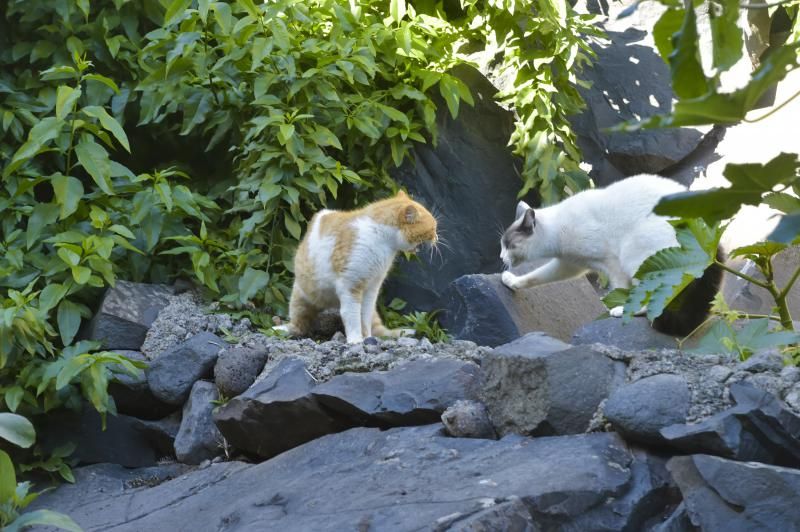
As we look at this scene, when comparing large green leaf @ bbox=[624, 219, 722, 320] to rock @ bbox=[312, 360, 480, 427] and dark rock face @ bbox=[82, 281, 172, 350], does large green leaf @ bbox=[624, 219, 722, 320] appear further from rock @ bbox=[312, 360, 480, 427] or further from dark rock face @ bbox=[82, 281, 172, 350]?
dark rock face @ bbox=[82, 281, 172, 350]

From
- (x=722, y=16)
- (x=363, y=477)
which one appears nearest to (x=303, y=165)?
(x=363, y=477)

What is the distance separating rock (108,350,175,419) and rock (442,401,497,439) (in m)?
1.94

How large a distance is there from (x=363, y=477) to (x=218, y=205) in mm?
3097

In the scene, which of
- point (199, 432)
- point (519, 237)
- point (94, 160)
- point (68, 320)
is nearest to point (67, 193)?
point (94, 160)

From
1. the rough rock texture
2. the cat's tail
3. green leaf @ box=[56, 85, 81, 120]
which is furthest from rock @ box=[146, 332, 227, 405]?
the cat's tail

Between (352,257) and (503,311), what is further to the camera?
(503,311)

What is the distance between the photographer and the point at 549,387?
3.09 m

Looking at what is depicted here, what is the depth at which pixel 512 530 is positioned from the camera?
2562mm

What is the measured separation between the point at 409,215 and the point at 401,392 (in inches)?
53.2

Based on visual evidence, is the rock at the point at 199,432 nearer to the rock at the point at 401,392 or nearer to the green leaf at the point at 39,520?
the rock at the point at 401,392

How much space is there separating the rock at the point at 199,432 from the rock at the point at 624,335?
183 cm

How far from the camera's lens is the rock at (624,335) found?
443 cm

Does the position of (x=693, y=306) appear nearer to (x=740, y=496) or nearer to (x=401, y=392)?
(x=401, y=392)

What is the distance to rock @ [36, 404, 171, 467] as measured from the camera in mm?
4551
